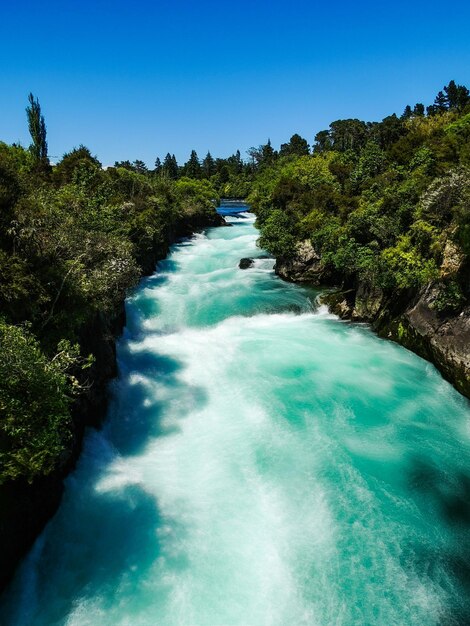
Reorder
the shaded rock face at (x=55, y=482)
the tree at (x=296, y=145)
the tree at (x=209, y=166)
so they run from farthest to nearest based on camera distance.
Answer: the tree at (x=209, y=166) < the tree at (x=296, y=145) < the shaded rock face at (x=55, y=482)

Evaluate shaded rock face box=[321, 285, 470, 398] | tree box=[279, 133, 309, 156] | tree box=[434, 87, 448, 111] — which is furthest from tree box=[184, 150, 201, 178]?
shaded rock face box=[321, 285, 470, 398]

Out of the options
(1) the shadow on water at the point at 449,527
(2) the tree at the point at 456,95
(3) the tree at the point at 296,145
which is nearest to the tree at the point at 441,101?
(2) the tree at the point at 456,95

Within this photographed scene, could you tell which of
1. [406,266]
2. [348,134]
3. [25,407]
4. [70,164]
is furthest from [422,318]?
[348,134]

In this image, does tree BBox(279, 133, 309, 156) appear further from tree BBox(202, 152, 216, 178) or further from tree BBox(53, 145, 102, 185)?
tree BBox(53, 145, 102, 185)

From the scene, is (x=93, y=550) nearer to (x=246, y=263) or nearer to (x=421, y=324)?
(x=421, y=324)

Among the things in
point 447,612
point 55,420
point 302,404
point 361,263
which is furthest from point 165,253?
point 447,612

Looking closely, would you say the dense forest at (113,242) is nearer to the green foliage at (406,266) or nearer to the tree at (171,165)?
the green foliage at (406,266)
